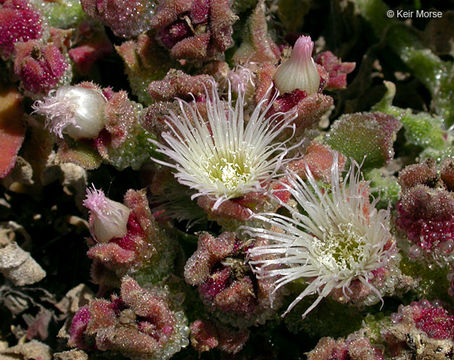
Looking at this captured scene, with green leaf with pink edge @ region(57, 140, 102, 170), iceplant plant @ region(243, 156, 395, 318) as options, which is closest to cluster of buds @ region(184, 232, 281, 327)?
iceplant plant @ region(243, 156, 395, 318)

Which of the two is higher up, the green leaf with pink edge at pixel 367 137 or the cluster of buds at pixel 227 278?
the green leaf with pink edge at pixel 367 137

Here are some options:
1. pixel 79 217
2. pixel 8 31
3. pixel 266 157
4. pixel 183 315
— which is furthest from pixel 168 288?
pixel 8 31

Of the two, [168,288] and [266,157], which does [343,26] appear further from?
[168,288]

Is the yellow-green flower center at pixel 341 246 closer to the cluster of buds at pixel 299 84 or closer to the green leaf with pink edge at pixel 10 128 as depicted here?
the cluster of buds at pixel 299 84

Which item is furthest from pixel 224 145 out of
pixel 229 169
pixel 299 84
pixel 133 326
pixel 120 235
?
pixel 133 326

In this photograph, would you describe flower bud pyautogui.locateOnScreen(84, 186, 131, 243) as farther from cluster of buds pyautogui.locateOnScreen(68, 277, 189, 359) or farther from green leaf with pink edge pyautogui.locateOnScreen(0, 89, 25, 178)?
green leaf with pink edge pyautogui.locateOnScreen(0, 89, 25, 178)

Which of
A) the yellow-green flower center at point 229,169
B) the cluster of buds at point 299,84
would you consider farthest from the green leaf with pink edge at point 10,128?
the cluster of buds at point 299,84

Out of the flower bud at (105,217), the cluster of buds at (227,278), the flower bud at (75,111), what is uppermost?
the flower bud at (75,111)
